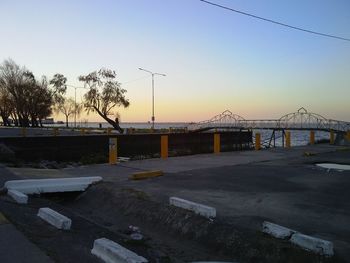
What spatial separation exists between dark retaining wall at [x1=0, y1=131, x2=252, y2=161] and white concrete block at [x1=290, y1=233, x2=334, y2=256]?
63.4 feet

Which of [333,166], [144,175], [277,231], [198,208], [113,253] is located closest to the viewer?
[113,253]

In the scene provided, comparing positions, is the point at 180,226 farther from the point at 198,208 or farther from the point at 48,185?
the point at 48,185

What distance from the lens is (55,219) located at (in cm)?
767

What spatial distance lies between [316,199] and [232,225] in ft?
10.8

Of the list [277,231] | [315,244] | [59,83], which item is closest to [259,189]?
[277,231]

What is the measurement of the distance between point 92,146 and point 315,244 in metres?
24.1

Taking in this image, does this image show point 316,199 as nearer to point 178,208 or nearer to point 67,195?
point 178,208

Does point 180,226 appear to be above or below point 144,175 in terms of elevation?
below

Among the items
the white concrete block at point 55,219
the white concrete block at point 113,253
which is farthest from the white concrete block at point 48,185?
the white concrete block at point 113,253

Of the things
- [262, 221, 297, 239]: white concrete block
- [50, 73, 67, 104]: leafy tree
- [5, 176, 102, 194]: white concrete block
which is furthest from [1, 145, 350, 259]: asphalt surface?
[50, 73, 67, 104]: leafy tree

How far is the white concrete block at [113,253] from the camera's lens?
5.51 metres

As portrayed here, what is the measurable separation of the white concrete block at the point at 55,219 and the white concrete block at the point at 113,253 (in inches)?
55.0

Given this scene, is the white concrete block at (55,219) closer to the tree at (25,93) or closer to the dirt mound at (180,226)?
the dirt mound at (180,226)

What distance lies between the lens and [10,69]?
89.0m
